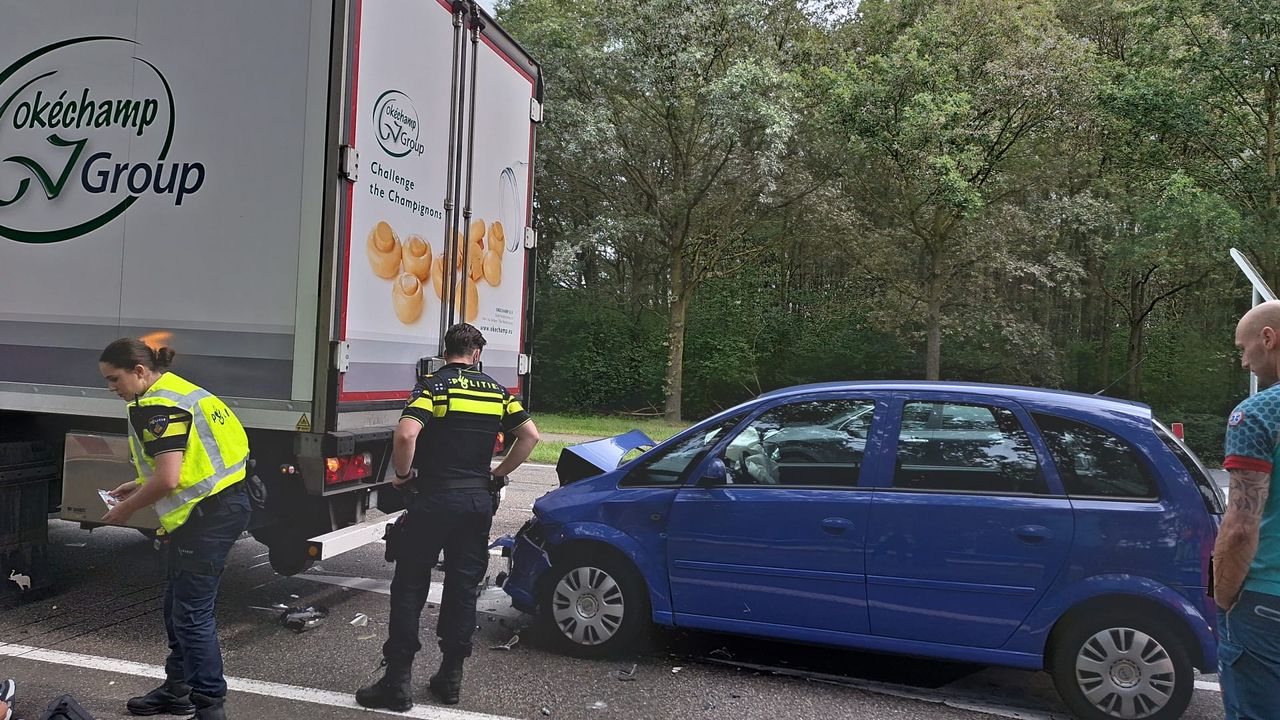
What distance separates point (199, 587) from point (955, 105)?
15916 millimetres

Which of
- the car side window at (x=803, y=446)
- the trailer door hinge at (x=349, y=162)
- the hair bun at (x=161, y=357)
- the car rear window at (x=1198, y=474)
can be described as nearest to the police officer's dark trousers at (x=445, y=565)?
the hair bun at (x=161, y=357)

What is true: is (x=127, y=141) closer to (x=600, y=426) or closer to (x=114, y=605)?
(x=114, y=605)

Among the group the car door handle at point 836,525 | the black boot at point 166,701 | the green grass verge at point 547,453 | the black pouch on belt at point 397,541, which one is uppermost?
the car door handle at point 836,525

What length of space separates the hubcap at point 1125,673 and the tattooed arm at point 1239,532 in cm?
144

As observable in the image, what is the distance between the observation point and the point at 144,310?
462cm

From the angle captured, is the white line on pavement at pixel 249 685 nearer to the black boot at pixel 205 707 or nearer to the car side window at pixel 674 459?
the black boot at pixel 205 707

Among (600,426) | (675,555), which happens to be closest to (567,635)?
(675,555)

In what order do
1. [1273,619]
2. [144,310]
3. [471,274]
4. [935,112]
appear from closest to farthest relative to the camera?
1. [1273,619]
2. [144,310]
3. [471,274]
4. [935,112]

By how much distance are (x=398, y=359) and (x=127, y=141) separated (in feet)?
6.38

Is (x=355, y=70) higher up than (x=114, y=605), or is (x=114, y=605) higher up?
(x=355, y=70)

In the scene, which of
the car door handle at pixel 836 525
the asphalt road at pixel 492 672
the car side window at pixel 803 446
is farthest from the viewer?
the car side window at pixel 803 446

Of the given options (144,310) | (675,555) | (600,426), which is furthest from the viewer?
(600,426)

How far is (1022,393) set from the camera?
417 centimetres

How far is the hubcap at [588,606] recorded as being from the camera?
14.6 feet
